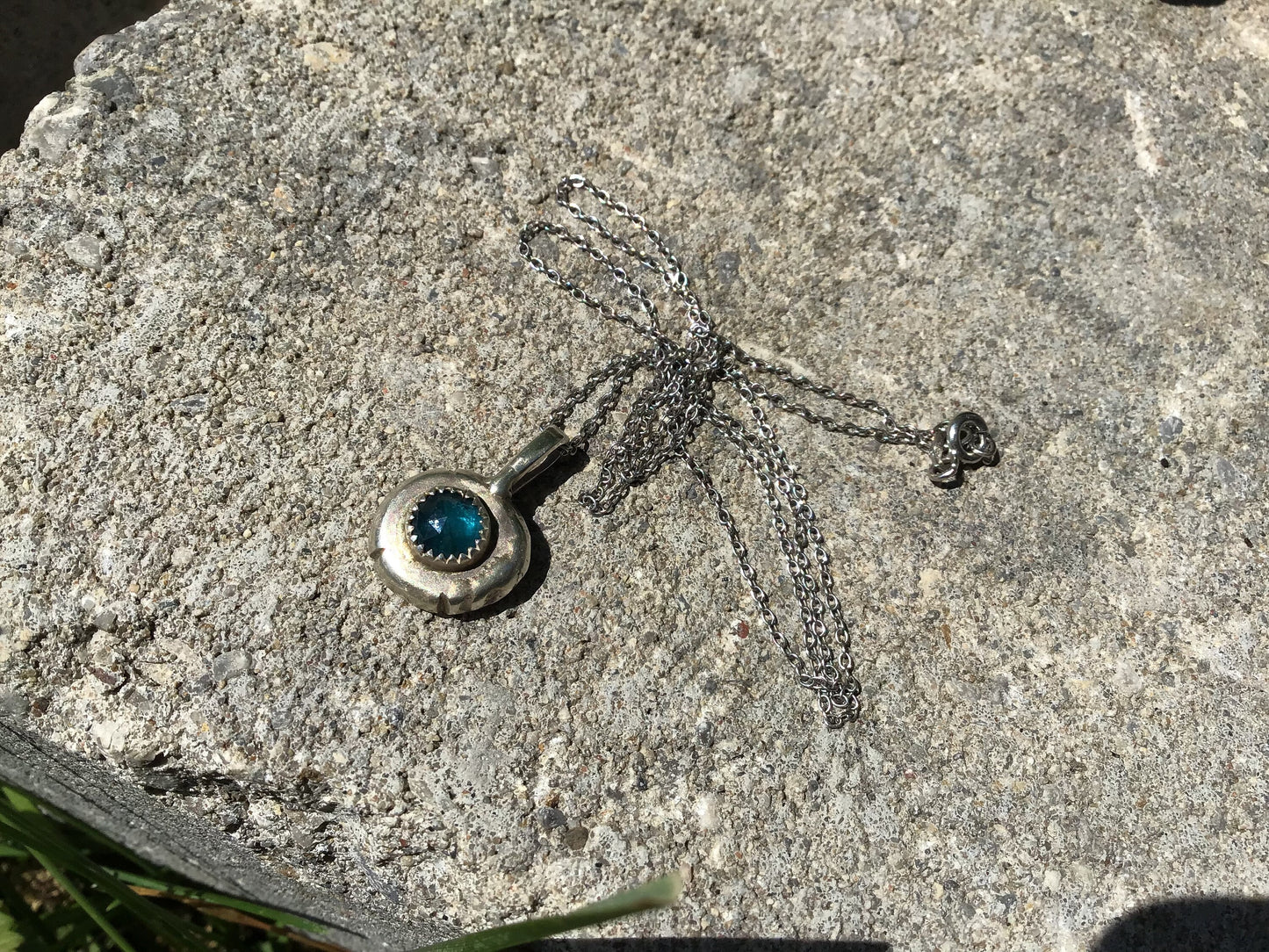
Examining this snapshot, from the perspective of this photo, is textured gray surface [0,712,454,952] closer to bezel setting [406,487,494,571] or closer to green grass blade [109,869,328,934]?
green grass blade [109,869,328,934]

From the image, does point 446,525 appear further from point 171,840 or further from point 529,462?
point 171,840

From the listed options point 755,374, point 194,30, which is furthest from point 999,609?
point 194,30

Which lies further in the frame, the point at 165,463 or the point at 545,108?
the point at 545,108

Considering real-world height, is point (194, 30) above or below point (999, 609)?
above

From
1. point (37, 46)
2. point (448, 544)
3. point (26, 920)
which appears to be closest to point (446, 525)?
point (448, 544)

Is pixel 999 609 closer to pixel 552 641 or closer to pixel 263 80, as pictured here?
pixel 552 641

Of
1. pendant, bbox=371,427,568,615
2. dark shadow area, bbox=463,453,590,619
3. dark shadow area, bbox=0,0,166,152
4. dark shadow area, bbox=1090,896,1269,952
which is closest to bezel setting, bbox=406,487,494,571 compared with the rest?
pendant, bbox=371,427,568,615

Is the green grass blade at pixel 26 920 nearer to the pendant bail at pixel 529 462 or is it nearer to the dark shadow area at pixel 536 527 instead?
the dark shadow area at pixel 536 527
